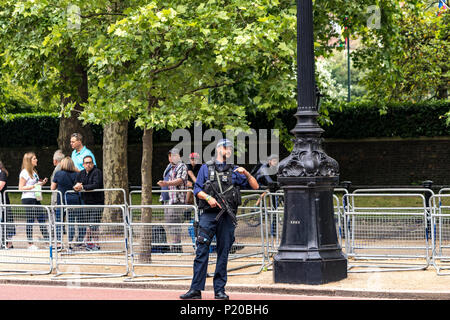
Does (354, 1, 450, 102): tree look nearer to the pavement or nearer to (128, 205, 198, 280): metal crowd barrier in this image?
the pavement

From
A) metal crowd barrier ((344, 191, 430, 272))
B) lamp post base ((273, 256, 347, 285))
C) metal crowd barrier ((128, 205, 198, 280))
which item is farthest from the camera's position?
metal crowd barrier ((344, 191, 430, 272))

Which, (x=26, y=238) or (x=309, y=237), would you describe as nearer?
(x=309, y=237)

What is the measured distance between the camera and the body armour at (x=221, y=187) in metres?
9.89

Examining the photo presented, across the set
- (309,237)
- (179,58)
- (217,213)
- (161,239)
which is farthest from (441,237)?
(179,58)

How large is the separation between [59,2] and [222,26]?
294 centimetres

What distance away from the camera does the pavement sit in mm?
9961

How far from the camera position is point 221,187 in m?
9.93

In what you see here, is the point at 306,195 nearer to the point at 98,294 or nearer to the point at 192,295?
the point at 192,295

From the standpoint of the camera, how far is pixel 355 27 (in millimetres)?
17797

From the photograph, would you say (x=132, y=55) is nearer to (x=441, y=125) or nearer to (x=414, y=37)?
(x=414, y=37)

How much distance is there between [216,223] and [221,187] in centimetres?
46

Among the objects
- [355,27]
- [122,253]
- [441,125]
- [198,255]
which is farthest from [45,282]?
[441,125]

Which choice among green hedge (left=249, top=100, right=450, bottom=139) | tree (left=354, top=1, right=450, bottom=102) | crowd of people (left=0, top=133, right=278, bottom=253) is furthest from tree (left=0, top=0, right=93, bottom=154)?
green hedge (left=249, top=100, right=450, bottom=139)

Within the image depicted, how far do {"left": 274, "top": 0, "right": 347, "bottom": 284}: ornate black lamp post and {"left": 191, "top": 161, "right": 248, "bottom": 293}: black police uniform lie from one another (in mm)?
1238
